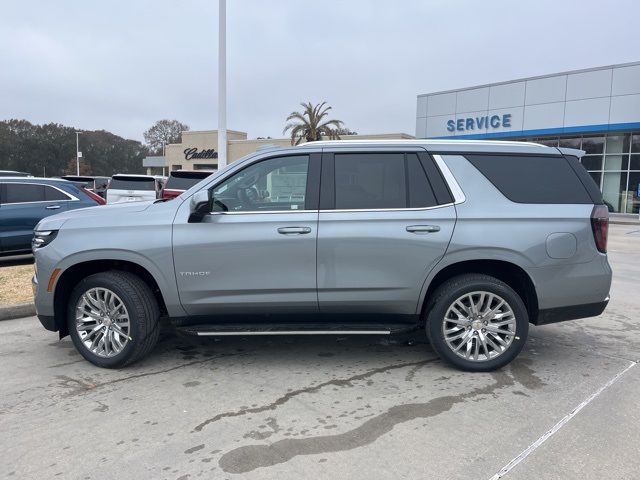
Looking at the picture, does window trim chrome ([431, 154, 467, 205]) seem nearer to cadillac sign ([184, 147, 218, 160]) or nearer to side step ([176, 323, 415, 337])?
side step ([176, 323, 415, 337])

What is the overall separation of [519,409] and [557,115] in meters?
27.9

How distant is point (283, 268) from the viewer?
426 centimetres

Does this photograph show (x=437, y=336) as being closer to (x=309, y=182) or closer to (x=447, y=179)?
(x=447, y=179)

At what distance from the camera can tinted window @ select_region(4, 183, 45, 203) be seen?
9.30 m

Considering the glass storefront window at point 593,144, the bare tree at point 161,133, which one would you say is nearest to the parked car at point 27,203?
the glass storefront window at point 593,144

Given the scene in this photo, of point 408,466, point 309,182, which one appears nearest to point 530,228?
point 309,182

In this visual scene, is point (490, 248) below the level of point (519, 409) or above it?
above

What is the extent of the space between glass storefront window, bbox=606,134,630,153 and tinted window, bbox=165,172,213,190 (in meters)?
24.3

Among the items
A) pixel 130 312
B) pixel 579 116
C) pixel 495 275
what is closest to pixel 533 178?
pixel 495 275

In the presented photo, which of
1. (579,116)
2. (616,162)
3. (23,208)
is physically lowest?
(23,208)

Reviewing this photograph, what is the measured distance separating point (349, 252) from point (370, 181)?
66 cm

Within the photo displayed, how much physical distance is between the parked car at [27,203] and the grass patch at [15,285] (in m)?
0.85

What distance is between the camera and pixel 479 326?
4.35m

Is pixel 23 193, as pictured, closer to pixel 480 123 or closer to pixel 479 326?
pixel 479 326
